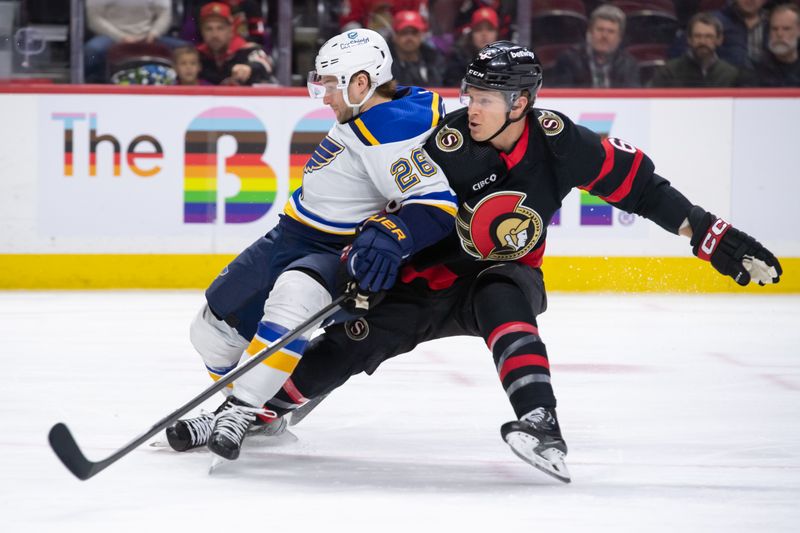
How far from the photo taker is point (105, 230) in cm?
630

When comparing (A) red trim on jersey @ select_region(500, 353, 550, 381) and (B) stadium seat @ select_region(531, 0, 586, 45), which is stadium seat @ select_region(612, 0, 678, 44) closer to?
(B) stadium seat @ select_region(531, 0, 586, 45)

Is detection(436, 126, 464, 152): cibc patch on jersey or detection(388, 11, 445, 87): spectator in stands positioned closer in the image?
detection(436, 126, 464, 152): cibc patch on jersey

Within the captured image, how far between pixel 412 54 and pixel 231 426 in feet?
13.4

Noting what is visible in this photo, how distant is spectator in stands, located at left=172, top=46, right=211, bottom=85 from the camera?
21.2 ft

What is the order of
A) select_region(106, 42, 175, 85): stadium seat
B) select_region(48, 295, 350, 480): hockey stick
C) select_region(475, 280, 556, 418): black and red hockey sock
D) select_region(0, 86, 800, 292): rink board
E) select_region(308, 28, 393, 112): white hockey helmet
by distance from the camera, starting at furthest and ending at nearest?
select_region(106, 42, 175, 85): stadium seat → select_region(0, 86, 800, 292): rink board → select_region(308, 28, 393, 112): white hockey helmet → select_region(475, 280, 556, 418): black and red hockey sock → select_region(48, 295, 350, 480): hockey stick

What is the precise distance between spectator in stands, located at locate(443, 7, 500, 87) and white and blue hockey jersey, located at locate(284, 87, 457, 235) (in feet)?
11.7

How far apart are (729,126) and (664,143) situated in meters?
0.33

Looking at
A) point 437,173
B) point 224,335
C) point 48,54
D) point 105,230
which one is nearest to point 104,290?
point 105,230

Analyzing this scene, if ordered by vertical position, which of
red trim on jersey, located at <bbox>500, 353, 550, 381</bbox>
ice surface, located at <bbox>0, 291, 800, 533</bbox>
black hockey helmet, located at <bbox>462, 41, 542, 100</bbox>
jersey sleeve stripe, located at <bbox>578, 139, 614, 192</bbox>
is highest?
black hockey helmet, located at <bbox>462, 41, 542, 100</bbox>

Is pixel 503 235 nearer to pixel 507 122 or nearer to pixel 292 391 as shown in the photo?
pixel 507 122

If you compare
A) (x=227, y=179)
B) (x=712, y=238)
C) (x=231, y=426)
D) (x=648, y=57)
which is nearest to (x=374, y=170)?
(x=231, y=426)

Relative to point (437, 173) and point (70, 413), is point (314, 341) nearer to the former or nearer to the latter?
point (437, 173)

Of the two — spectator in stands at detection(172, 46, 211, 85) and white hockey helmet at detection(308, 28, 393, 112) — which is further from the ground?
white hockey helmet at detection(308, 28, 393, 112)

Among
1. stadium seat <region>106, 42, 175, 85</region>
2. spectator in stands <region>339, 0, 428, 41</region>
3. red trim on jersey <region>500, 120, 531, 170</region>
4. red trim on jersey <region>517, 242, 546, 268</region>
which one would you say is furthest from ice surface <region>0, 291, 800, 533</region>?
spectator in stands <region>339, 0, 428, 41</region>
